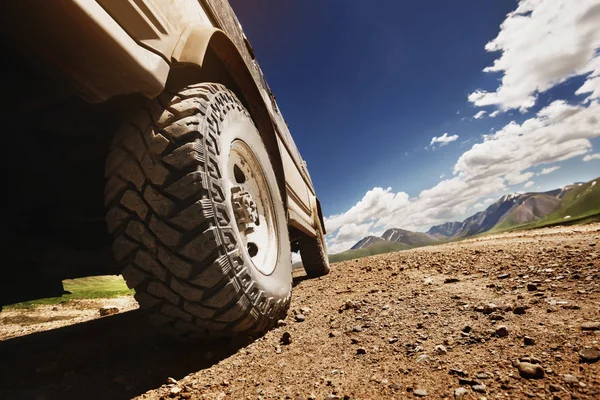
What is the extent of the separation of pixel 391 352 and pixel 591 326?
814mm

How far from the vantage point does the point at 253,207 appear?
6.63 feet

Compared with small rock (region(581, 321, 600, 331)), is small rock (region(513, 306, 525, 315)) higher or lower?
higher

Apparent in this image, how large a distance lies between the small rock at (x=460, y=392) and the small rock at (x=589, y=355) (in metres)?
0.44

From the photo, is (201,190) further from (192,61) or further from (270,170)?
(270,170)

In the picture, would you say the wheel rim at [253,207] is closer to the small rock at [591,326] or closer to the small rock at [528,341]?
the small rock at [528,341]

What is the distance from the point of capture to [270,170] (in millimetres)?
2424

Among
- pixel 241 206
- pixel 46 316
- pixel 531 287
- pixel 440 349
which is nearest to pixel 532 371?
pixel 440 349

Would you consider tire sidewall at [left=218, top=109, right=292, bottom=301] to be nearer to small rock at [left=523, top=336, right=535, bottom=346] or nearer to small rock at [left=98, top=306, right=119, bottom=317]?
small rock at [left=523, top=336, right=535, bottom=346]

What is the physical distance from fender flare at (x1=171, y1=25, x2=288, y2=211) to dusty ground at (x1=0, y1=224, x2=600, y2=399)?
1400 mm

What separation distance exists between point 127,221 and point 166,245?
225 mm

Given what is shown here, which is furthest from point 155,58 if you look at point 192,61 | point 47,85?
point 47,85

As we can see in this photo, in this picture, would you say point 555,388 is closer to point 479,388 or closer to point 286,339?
point 479,388

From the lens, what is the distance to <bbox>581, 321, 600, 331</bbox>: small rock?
1.12 m

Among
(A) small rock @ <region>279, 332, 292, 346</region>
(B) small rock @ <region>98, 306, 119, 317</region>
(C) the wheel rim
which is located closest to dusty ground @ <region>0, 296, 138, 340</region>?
(B) small rock @ <region>98, 306, 119, 317</region>
